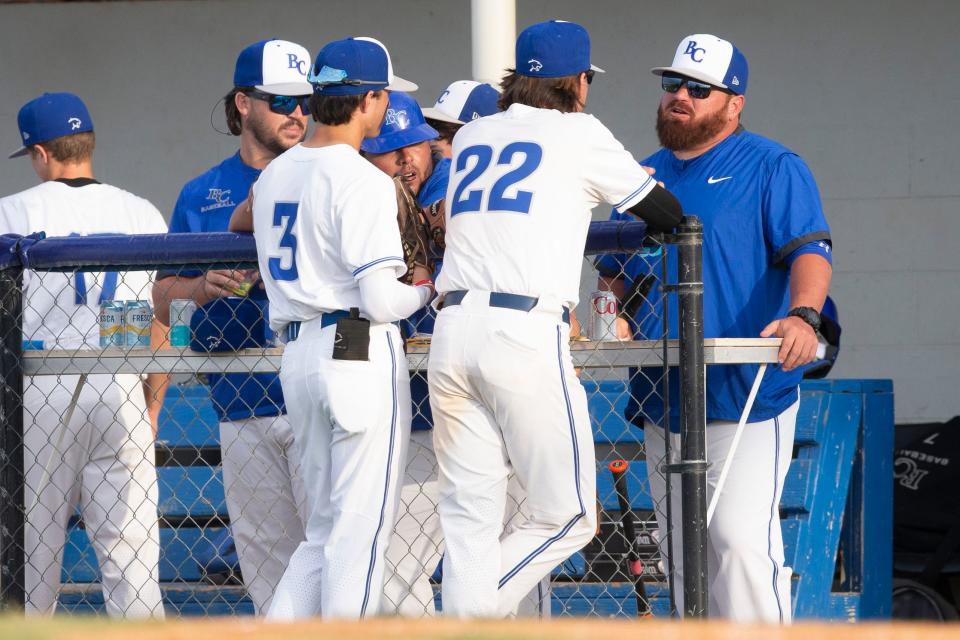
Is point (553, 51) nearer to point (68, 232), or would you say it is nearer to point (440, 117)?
point (440, 117)

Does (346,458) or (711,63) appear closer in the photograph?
(346,458)

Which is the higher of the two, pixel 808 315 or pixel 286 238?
pixel 286 238

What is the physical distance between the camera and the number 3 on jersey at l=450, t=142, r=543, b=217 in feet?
10.3

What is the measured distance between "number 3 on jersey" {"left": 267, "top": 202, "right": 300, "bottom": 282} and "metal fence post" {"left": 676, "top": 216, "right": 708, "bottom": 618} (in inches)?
35.4

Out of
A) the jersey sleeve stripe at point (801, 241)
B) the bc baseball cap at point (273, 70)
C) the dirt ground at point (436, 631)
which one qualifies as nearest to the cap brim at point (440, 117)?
the bc baseball cap at point (273, 70)

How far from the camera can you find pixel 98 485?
397 centimetres

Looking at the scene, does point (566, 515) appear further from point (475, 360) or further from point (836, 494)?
point (836, 494)

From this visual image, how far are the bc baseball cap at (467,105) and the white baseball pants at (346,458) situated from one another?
1448mm

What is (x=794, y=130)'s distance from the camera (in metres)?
6.68

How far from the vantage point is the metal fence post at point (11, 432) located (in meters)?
3.52

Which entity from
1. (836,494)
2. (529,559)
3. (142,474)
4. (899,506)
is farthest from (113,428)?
(899,506)

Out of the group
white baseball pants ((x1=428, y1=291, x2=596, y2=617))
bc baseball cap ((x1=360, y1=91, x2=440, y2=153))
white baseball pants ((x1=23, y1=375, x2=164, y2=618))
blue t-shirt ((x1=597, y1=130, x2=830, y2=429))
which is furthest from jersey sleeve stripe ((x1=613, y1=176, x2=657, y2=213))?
white baseball pants ((x1=23, y1=375, x2=164, y2=618))

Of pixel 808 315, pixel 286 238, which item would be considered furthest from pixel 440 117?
pixel 808 315

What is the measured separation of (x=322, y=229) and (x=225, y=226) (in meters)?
1.00
